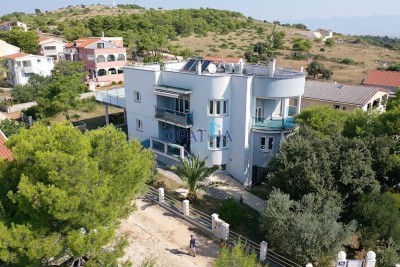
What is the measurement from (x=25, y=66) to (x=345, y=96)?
166 feet

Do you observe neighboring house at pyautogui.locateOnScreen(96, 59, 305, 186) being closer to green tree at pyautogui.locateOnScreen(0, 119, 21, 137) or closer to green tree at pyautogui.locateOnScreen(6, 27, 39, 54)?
green tree at pyautogui.locateOnScreen(0, 119, 21, 137)

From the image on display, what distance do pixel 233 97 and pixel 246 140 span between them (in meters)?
3.52

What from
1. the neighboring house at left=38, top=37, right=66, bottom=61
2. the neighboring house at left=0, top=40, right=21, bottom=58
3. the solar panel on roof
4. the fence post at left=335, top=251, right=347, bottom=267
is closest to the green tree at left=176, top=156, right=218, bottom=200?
the solar panel on roof

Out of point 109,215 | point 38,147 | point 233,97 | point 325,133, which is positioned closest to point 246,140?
point 233,97

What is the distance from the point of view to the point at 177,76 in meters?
29.1

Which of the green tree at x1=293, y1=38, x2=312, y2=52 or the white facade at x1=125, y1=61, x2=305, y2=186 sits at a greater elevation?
the green tree at x1=293, y1=38, x2=312, y2=52

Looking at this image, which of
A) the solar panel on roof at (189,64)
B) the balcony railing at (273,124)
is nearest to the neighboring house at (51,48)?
the solar panel on roof at (189,64)

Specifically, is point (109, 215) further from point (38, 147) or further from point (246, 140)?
point (246, 140)

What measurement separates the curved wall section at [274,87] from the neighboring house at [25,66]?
46343mm

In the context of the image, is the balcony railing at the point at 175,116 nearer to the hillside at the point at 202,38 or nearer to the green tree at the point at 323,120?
the green tree at the point at 323,120

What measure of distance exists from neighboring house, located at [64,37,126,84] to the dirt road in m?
45.4

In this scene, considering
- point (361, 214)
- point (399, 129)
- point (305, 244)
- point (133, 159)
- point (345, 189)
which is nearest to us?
point (133, 159)

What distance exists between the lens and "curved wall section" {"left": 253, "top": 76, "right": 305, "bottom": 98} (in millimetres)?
26188

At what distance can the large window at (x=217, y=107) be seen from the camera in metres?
27.3
